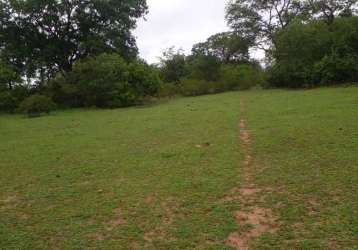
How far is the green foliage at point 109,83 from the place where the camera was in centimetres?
2080

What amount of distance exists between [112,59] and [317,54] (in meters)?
12.7

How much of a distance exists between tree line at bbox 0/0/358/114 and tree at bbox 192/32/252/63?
4835mm

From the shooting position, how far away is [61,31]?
27.0 meters

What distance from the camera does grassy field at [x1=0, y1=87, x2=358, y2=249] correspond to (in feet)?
13.0

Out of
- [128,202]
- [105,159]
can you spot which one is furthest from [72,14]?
[128,202]

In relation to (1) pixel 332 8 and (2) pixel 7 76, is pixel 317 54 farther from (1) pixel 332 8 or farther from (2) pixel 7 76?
(2) pixel 7 76

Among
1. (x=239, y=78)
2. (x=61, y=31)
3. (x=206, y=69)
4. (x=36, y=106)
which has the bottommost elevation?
(x=36, y=106)

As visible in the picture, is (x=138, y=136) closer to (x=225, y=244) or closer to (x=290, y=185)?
(x=290, y=185)

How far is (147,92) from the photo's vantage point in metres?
22.4

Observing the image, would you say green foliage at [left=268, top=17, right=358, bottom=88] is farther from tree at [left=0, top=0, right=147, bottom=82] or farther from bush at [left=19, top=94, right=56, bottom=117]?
bush at [left=19, top=94, right=56, bottom=117]

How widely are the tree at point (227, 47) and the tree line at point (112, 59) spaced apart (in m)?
4.83

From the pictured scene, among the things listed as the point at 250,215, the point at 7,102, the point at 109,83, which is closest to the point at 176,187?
the point at 250,215

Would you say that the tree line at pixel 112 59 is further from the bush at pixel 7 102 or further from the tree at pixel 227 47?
the tree at pixel 227 47

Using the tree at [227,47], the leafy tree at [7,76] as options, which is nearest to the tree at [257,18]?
the tree at [227,47]
